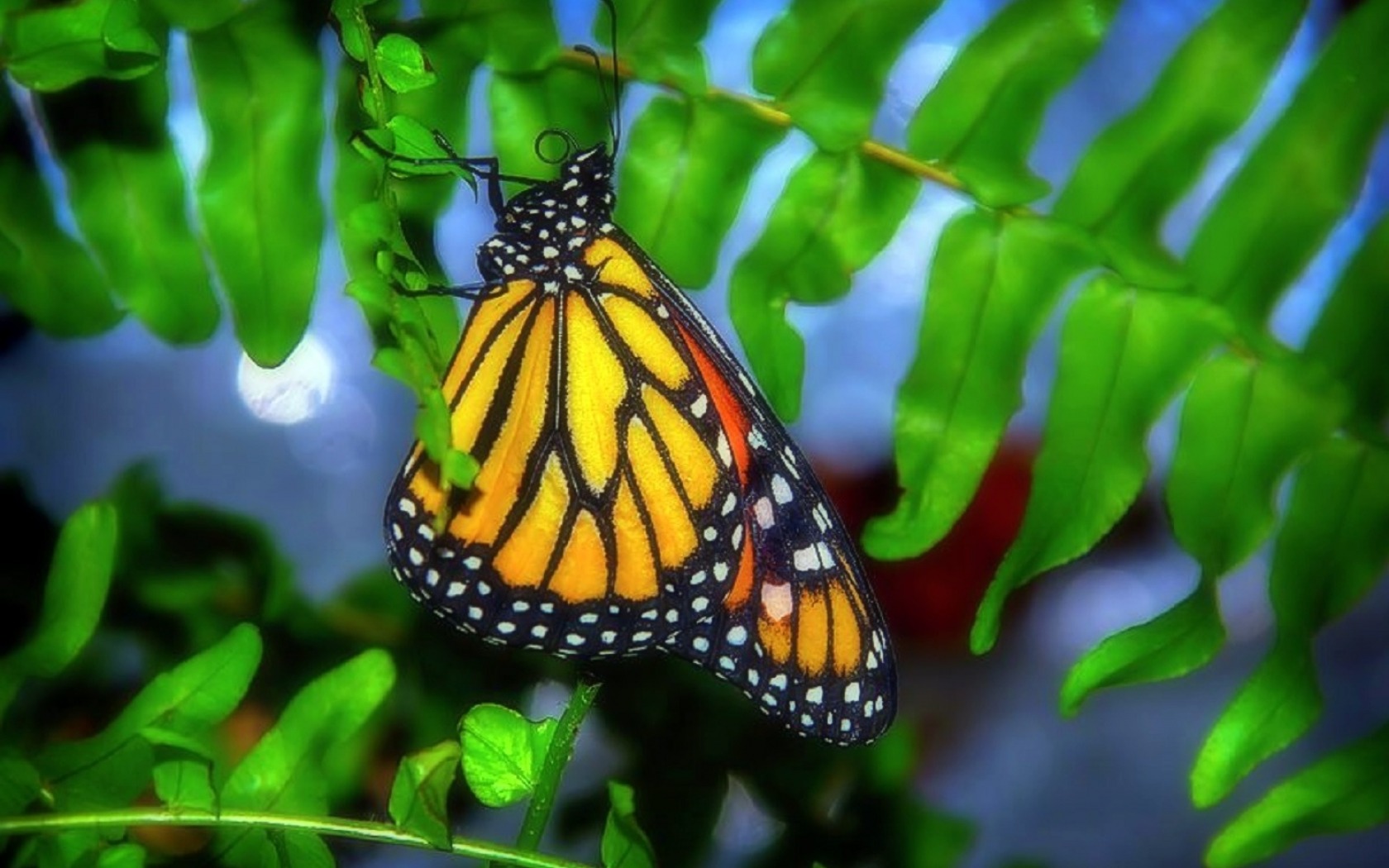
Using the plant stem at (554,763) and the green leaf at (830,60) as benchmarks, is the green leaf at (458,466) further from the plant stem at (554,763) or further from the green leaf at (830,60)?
the green leaf at (830,60)

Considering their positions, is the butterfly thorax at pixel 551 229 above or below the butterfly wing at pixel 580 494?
above

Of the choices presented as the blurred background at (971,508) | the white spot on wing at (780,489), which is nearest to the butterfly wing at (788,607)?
the white spot on wing at (780,489)

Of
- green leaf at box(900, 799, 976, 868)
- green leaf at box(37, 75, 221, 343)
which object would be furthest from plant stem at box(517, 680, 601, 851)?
green leaf at box(900, 799, 976, 868)

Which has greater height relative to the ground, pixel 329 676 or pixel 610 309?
pixel 610 309

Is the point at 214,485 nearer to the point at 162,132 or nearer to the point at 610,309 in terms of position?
the point at 162,132

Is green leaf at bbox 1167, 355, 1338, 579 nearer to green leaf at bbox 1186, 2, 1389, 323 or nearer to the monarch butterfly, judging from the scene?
green leaf at bbox 1186, 2, 1389, 323

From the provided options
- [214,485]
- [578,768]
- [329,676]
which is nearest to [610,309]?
[329,676]

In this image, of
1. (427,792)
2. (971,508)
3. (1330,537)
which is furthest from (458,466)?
(971,508)
